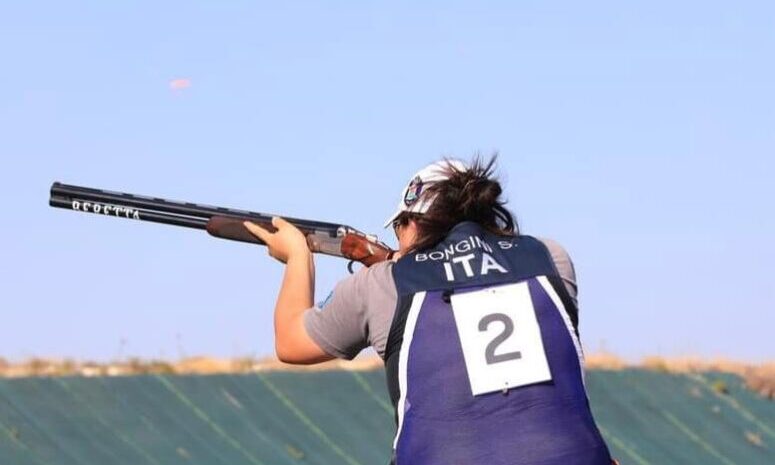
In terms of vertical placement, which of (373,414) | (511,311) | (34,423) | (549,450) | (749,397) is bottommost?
(749,397)

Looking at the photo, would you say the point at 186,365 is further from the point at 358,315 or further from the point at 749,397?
the point at 358,315

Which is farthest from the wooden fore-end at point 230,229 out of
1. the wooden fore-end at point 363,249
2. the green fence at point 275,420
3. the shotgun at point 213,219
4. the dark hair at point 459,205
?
the green fence at point 275,420

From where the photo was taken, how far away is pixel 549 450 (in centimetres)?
480

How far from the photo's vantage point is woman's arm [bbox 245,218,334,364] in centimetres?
515

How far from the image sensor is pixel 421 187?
207 inches

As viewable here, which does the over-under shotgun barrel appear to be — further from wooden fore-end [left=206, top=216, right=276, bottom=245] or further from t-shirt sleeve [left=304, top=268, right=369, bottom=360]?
t-shirt sleeve [left=304, top=268, right=369, bottom=360]

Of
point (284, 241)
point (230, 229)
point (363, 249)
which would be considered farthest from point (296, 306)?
point (230, 229)

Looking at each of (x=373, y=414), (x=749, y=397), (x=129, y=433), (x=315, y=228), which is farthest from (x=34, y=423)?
(x=749, y=397)

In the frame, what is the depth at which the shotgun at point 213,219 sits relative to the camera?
20.9 feet

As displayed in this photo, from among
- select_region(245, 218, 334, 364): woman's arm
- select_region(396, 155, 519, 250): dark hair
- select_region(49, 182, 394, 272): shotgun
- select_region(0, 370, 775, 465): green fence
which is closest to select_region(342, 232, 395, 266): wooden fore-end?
select_region(49, 182, 394, 272): shotgun

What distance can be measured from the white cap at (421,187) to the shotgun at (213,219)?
1.04 m

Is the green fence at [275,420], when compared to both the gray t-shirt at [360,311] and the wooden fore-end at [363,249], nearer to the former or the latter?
the wooden fore-end at [363,249]

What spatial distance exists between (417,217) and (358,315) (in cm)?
41

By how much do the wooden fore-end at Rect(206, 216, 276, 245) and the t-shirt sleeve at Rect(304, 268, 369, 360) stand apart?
1222mm
